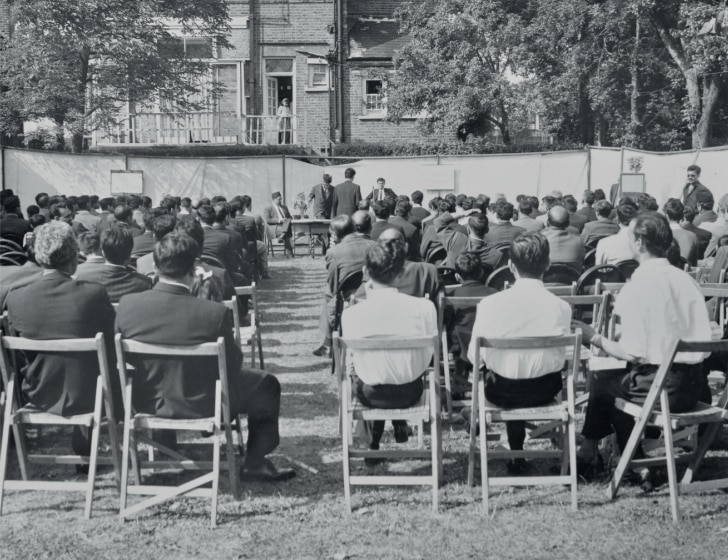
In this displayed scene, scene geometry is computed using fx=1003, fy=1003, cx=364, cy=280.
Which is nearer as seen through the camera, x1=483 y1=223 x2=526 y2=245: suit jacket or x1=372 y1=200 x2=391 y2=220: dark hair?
x1=483 y1=223 x2=526 y2=245: suit jacket

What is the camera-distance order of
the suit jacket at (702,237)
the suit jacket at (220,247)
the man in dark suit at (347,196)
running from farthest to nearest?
the man in dark suit at (347,196) → the suit jacket at (702,237) → the suit jacket at (220,247)

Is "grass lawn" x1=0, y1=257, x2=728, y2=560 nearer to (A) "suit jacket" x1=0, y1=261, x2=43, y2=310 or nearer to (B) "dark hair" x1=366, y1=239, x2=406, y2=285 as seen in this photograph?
(B) "dark hair" x1=366, y1=239, x2=406, y2=285

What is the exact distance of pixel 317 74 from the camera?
97.6 feet

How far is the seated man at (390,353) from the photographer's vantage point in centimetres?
552

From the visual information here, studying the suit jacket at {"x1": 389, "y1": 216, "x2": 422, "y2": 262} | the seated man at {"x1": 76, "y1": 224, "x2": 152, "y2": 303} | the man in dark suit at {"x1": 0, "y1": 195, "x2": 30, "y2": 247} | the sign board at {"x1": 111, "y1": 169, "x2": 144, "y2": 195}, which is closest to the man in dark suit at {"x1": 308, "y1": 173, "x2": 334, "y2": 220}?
the sign board at {"x1": 111, "y1": 169, "x2": 144, "y2": 195}

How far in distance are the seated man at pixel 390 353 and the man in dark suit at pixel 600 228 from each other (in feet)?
17.5

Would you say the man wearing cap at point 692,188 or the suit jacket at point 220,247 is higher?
the man wearing cap at point 692,188

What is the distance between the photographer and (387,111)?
28469mm

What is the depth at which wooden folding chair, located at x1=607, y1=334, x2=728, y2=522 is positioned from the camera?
16.2ft

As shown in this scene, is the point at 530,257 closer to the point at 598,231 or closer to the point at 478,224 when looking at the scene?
the point at 478,224

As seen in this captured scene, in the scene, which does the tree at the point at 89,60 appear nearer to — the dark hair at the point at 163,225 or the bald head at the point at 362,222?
the bald head at the point at 362,222

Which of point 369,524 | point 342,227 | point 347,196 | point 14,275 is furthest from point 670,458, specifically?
point 347,196

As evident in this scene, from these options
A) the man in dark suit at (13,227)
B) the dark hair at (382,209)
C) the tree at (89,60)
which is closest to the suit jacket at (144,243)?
the man in dark suit at (13,227)

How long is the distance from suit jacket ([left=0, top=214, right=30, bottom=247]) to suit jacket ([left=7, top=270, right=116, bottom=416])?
6.35 meters
